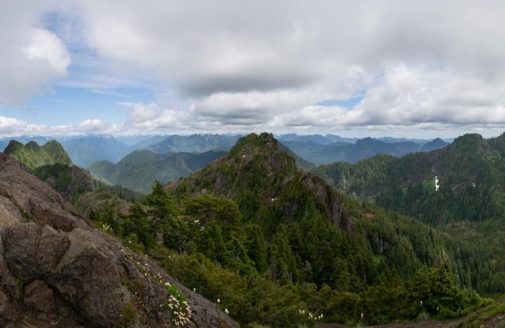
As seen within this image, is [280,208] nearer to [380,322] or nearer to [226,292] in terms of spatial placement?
[380,322]

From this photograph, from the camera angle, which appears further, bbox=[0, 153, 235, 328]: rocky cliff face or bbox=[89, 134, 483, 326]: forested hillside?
bbox=[89, 134, 483, 326]: forested hillside

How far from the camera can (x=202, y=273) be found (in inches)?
1332

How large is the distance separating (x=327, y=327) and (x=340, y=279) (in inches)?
2067

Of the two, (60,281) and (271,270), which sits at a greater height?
(60,281)

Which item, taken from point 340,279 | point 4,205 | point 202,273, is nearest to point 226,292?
point 202,273

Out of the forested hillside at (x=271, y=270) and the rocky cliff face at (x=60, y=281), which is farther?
the forested hillside at (x=271, y=270)

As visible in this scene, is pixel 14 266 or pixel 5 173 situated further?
pixel 5 173

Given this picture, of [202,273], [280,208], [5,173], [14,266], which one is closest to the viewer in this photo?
[14,266]

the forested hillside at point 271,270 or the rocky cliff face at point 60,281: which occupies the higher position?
the rocky cliff face at point 60,281

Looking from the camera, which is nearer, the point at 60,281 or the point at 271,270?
the point at 60,281

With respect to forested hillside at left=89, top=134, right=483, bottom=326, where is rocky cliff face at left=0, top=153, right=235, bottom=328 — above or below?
above

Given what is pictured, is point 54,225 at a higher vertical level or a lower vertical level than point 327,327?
higher

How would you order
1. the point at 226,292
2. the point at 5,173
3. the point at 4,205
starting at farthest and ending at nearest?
the point at 226,292 → the point at 5,173 → the point at 4,205

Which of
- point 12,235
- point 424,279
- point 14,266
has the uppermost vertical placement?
point 12,235
